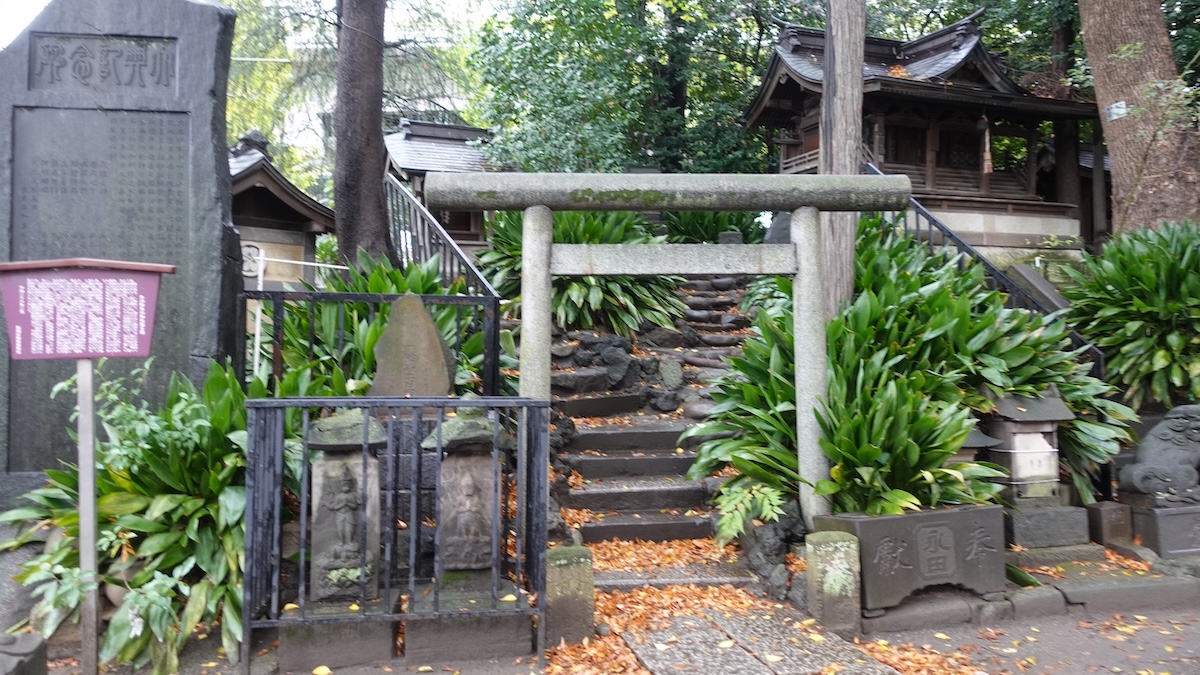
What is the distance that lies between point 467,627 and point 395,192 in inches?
283

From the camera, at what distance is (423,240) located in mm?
8812

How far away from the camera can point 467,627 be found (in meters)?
4.08

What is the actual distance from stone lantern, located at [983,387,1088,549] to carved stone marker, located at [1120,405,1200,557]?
45 centimetres

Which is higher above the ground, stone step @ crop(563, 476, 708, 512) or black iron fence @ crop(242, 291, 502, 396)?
black iron fence @ crop(242, 291, 502, 396)

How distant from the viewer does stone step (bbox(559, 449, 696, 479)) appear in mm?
6410

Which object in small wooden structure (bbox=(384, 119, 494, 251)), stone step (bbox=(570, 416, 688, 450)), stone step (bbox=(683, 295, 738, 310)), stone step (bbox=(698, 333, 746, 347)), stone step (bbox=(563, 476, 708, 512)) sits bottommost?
stone step (bbox=(563, 476, 708, 512))

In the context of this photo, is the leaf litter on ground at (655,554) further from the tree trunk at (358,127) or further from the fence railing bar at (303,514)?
the tree trunk at (358,127)

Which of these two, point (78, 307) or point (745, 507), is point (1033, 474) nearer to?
point (745, 507)

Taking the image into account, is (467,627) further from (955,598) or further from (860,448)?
(955,598)

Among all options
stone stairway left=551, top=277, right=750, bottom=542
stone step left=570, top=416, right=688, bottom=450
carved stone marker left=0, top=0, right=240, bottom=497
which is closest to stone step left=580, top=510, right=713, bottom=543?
stone stairway left=551, top=277, right=750, bottom=542

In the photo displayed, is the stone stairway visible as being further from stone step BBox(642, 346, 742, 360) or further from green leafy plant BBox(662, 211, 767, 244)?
green leafy plant BBox(662, 211, 767, 244)

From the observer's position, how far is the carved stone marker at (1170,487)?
19.0ft

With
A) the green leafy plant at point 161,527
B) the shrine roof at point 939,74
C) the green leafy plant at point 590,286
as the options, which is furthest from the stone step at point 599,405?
the shrine roof at point 939,74

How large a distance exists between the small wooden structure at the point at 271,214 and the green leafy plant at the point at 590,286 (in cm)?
441
